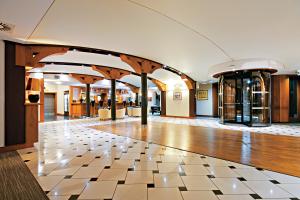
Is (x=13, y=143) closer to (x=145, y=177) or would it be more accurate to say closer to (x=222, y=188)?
(x=145, y=177)

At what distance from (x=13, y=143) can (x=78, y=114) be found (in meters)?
11.0

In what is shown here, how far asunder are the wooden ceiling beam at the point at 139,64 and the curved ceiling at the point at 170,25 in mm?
809

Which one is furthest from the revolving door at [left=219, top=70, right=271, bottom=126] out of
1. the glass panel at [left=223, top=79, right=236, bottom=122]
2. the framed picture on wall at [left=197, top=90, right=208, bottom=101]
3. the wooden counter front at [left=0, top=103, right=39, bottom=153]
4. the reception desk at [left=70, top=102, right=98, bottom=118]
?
the reception desk at [left=70, top=102, right=98, bottom=118]

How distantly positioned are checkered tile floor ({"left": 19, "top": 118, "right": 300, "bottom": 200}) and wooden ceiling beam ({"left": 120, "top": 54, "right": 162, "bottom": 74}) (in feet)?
15.9

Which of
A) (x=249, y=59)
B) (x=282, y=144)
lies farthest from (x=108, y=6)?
(x=249, y=59)

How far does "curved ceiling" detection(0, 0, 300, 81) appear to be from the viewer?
375 centimetres

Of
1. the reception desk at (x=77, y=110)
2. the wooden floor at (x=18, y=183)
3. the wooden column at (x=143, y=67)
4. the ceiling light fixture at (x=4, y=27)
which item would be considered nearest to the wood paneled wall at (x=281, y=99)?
the wooden column at (x=143, y=67)

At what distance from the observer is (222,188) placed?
98.0 inches

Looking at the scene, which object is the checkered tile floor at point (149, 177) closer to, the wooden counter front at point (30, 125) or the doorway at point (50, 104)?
the wooden counter front at point (30, 125)

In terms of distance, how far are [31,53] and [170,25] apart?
420cm

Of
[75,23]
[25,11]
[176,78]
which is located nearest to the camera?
[25,11]

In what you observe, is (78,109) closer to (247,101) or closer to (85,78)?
(85,78)

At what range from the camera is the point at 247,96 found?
8656 mm

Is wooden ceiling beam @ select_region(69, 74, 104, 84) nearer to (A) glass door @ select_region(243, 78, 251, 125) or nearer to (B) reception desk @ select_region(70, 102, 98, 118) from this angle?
(B) reception desk @ select_region(70, 102, 98, 118)
